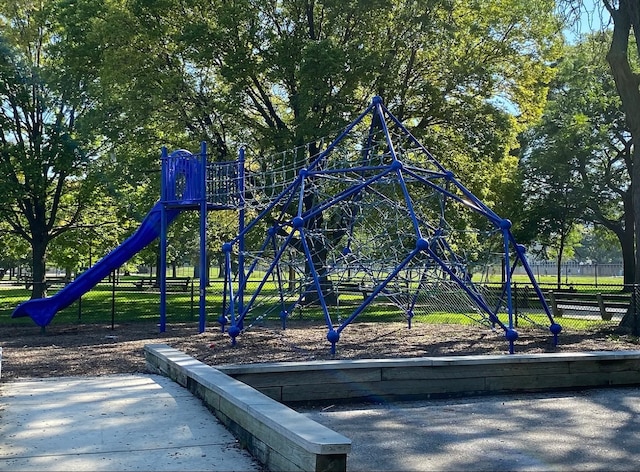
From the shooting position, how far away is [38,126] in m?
26.5

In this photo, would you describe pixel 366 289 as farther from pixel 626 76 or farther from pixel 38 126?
pixel 38 126

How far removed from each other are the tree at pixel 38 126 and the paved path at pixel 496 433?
1846 cm

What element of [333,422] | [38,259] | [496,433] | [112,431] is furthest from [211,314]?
[496,433]

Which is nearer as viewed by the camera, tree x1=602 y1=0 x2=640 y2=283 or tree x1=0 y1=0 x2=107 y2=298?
tree x1=602 y1=0 x2=640 y2=283

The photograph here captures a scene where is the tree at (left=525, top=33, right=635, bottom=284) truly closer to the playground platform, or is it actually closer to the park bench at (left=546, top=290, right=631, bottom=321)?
the park bench at (left=546, top=290, right=631, bottom=321)

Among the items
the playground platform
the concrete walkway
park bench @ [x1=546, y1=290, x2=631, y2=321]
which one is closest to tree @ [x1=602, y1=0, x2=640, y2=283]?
park bench @ [x1=546, y1=290, x2=631, y2=321]

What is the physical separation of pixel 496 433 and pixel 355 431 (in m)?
1.34

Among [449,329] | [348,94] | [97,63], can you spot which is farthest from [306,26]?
[449,329]

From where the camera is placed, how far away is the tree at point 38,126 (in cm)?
2455

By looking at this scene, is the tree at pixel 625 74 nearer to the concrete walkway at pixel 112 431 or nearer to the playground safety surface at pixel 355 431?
the playground safety surface at pixel 355 431

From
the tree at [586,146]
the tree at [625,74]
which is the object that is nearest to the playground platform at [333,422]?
the tree at [625,74]

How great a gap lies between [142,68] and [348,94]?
636 centimetres

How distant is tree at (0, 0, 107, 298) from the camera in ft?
80.5

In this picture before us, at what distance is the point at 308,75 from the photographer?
776 inches
